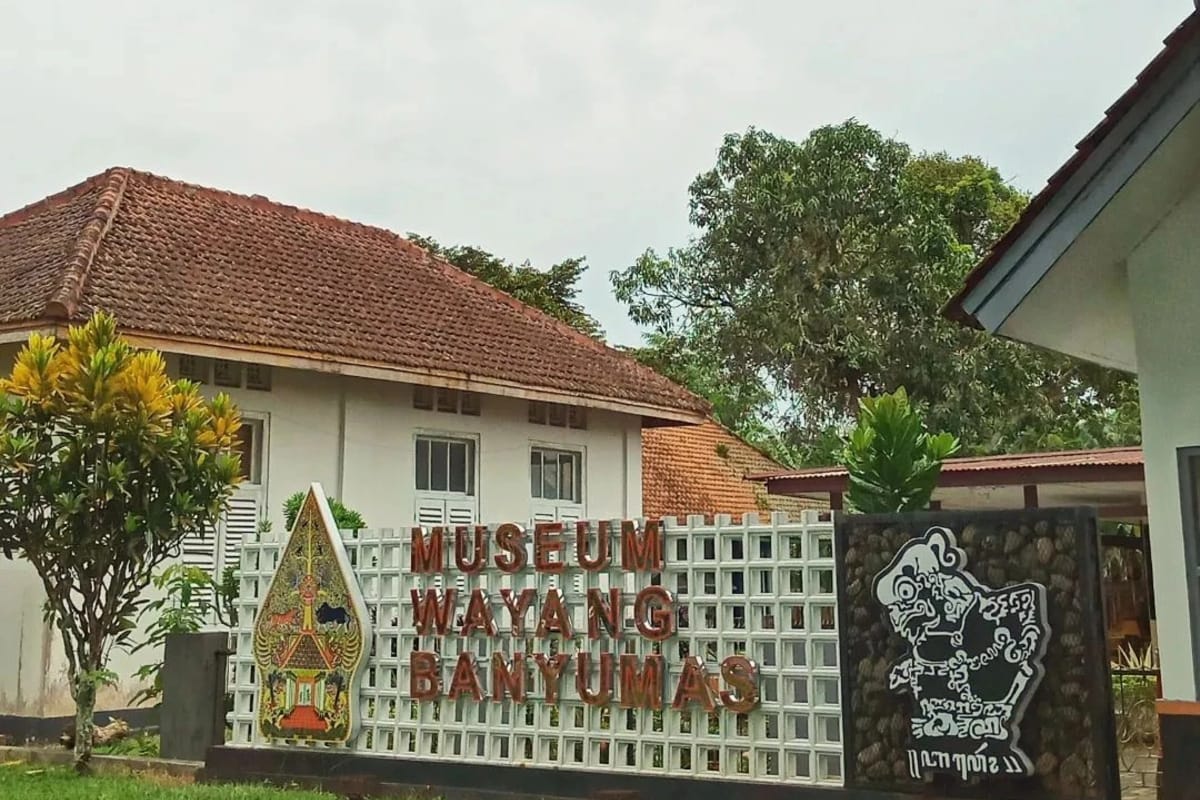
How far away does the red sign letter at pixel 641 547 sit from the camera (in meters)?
7.87

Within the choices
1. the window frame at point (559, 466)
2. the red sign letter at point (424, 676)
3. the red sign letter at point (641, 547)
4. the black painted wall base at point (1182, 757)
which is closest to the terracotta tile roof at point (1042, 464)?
the window frame at point (559, 466)

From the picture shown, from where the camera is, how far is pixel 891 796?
678 cm

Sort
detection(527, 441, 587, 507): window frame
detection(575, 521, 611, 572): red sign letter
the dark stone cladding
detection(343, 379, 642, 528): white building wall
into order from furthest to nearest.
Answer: detection(527, 441, 587, 507): window frame < detection(343, 379, 642, 528): white building wall < detection(575, 521, 611, 572): red sign letter < the dark stone cladding

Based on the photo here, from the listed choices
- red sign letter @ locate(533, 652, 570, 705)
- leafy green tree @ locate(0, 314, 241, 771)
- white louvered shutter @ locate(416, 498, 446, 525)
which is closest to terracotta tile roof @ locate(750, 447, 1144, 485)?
white louvered shutter @ locate(416, 498, 446, 525)

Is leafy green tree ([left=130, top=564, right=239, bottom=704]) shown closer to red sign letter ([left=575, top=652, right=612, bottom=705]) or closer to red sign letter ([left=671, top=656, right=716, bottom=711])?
red sign letter ([left=575, top=652, right=612, bottom=705])

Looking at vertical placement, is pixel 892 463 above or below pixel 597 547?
above

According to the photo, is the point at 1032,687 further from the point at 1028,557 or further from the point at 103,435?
the point at 103,435

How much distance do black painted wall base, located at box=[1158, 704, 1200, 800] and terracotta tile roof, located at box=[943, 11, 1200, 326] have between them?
2126mm

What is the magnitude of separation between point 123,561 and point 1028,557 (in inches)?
252

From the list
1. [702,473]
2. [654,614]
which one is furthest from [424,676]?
[702,473]

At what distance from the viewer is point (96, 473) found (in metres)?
9.38

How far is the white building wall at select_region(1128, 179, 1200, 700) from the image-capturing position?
20.3 ft

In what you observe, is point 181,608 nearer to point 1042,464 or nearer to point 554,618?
point 554,618

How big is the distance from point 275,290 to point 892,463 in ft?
26.8
